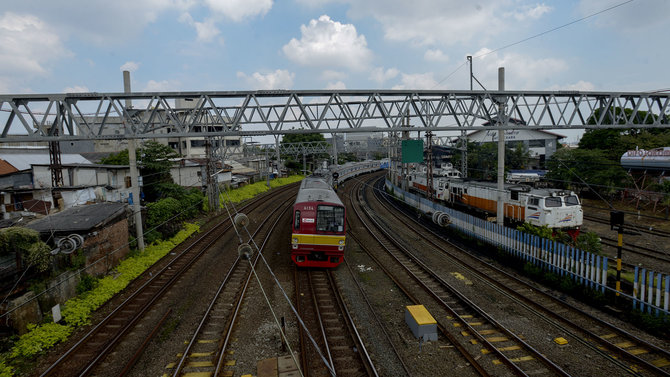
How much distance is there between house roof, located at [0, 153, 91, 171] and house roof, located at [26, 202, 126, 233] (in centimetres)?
1071

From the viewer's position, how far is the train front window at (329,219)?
12648 mm

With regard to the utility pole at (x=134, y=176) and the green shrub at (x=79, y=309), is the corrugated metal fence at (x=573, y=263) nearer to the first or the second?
the green shrub at (x=79, y=309)

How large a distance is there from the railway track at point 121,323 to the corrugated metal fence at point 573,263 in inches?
489

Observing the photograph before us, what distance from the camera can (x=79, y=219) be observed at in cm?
1303

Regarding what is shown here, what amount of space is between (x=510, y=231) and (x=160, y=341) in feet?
42.5

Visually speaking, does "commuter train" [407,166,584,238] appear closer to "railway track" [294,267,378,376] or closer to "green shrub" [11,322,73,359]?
"railway track" [294,267,378,376]

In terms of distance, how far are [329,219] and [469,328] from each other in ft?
19.2

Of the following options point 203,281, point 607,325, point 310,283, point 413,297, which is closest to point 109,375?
point 203,281

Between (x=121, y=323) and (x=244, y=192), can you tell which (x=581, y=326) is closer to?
(x=121, y=323)

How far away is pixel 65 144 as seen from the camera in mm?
41031

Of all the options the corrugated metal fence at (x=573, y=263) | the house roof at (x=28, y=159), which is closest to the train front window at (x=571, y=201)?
the corrugated metal fence at (x=573, y=263)

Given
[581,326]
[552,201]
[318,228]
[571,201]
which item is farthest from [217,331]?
[571,201]

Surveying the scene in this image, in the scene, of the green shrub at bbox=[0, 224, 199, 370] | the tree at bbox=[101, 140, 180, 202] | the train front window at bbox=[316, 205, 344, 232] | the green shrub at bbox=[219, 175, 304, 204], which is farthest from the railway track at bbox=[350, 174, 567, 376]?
the green shrub at bbox=[219, 175, 304, 204]

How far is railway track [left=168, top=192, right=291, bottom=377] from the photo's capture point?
24.1 ft
